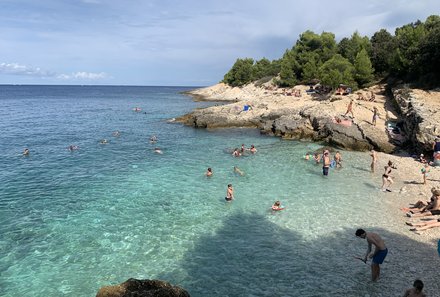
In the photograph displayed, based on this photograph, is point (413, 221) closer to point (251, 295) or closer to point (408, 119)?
point (251, 295)

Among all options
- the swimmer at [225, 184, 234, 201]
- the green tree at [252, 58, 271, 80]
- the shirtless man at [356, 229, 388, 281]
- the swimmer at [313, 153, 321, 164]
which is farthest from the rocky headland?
the green tree at [252, 58, 271, 80]

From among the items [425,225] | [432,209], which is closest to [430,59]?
[432,209]

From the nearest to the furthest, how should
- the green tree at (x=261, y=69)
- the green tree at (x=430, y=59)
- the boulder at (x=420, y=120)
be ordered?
the boulder at (x=420, y=120) < the green tree at (x=430, y=59) < the green tree at (x=261, y=69)

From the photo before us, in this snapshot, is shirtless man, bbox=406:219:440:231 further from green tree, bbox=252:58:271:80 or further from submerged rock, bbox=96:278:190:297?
green tree, bbox=252:58:271:80

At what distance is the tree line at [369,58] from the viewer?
4225 cm

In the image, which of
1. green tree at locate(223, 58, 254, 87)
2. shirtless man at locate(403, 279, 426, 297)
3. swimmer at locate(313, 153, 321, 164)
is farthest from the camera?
green tree at locate(223, 58, 254, 87)

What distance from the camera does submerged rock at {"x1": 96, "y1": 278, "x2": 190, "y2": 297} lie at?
6.86 m

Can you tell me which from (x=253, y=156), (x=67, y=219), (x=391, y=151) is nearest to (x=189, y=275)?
(x=67, y=219)

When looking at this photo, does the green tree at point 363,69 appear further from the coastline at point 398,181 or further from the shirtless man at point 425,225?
the shirtless man at point 425,225

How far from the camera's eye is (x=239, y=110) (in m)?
52.4

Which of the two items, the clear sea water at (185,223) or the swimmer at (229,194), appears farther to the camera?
the swimmer at (229,194)

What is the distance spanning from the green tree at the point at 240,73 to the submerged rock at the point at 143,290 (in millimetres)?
111653

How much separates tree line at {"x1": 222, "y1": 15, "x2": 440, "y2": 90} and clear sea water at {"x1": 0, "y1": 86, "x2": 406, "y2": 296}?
20.4 m

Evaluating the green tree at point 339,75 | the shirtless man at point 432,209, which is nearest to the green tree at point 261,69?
the green tree at point 339,75
